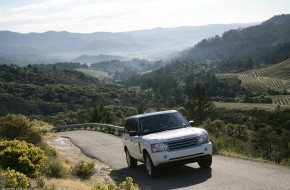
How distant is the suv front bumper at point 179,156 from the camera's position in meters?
11.0

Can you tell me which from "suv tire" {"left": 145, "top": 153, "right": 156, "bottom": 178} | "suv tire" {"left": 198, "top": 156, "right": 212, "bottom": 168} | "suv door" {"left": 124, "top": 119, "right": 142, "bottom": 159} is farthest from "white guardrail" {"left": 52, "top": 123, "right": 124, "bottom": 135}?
"suv tire" {"left": 145, "top": 153, "right": 156, "bottom": 178}

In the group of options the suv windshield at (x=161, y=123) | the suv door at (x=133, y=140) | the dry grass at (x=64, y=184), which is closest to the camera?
the dry grass at (x=64, y=184)

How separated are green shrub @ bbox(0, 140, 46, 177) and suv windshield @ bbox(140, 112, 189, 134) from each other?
3484 mm

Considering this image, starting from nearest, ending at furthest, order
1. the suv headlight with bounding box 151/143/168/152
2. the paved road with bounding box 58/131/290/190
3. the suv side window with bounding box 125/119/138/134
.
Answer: the paved road with bounding box 58/131/290/190 → the suv headlight with bounding box 151/143/168/152 → the suv side window with bounding box 125/119/138/134

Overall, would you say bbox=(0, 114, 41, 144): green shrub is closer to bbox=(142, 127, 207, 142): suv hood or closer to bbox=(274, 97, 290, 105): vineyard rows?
bbox=(142, 127, 207, 142): suv hood

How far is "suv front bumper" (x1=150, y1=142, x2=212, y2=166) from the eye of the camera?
11.0 metres

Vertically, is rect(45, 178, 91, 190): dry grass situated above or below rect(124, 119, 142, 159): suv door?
below

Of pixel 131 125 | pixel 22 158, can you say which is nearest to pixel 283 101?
pixel 131 125

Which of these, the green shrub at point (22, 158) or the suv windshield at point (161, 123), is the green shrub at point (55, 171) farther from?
the suv windshield at point (161, 123)

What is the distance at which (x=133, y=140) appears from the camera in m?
13.1

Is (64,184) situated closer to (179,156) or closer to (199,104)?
(179,156)

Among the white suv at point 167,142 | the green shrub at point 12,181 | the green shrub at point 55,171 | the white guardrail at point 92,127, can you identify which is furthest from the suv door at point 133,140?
the white guardrail at point 92,127

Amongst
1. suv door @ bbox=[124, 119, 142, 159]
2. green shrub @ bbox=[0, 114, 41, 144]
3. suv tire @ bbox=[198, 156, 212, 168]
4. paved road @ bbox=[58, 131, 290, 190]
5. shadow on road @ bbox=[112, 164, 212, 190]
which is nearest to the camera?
paved road @ bbox=[58, 131, 290, 190]

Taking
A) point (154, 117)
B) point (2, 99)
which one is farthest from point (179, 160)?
point (2, 99)
